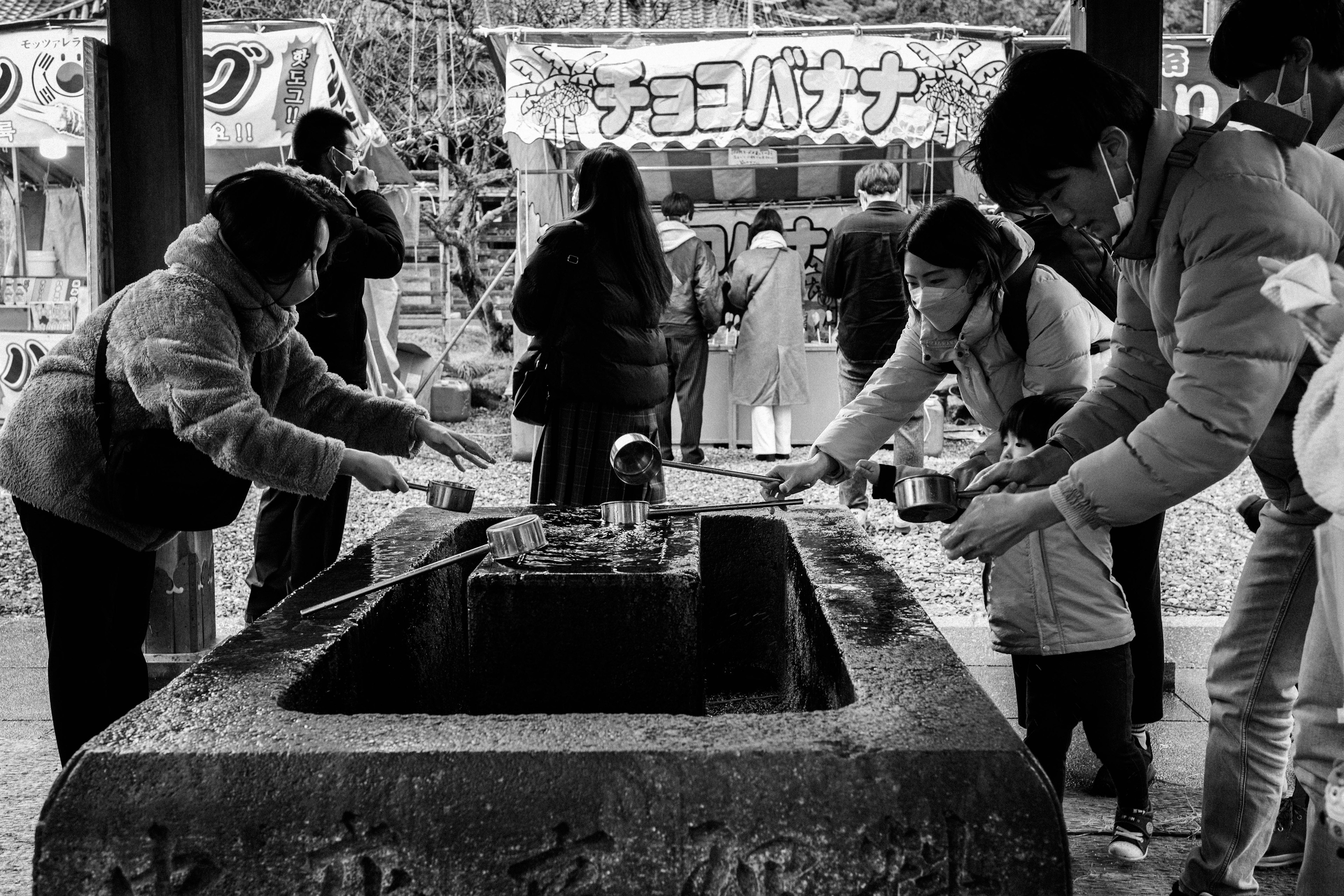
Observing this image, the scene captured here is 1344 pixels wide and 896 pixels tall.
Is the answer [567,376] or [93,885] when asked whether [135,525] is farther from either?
[567,376]

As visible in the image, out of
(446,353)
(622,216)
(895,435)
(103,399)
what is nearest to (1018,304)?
(622,216)

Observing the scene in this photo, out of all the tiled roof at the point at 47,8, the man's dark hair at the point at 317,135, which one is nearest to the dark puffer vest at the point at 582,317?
the man's dark hair at the point at 317,135

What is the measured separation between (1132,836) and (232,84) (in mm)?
8453

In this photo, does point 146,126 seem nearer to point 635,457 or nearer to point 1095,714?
point 635,457

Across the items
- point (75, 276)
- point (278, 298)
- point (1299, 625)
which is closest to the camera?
point (1299, 625)

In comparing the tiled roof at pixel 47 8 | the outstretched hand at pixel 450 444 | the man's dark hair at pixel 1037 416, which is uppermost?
the tiled roof at pixel 47 8

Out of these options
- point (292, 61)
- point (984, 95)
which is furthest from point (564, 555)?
point (292, 61)

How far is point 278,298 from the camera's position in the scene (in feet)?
8.79

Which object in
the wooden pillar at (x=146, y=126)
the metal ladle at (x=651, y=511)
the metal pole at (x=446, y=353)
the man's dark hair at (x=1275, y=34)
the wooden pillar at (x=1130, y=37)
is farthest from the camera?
the metal pole at (x=446, y=353)

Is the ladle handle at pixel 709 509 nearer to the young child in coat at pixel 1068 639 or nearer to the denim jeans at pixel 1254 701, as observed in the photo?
the young child in coat at pixel 1068 639

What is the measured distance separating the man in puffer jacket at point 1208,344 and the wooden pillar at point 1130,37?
1872mm

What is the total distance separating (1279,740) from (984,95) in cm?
Answer: 685

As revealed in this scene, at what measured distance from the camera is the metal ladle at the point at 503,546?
231 cm

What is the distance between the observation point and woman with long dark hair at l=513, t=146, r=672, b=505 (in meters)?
4.20
